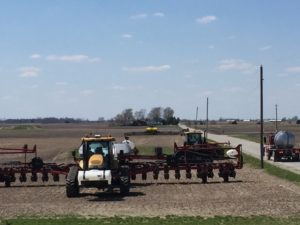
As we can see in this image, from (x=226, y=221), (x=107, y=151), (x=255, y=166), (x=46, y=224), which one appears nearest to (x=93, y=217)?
(x=46, y=224)

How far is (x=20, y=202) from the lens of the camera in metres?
23.2

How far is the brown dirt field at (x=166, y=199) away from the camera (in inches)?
782

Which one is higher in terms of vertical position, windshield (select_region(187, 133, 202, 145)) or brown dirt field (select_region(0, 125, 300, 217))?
windshield (select_region(187, 133, 202, 145))

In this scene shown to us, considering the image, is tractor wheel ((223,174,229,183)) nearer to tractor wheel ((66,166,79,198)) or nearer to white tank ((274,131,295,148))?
tractor wheel ((66,166,79,198))

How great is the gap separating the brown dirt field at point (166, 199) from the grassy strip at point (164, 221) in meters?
1.11

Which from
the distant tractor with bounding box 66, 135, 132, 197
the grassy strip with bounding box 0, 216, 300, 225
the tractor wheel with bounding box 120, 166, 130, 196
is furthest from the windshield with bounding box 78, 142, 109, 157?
the grassy strip with bounding box 0, 216, 300, 225

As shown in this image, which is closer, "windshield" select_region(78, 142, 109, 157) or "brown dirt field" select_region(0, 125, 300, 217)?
"brown dirt field" select_region(0, 125, 300, 217)

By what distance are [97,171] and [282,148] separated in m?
25.7

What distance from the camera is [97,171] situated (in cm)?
2417

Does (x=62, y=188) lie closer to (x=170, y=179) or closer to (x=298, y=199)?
(x=170, y=179)

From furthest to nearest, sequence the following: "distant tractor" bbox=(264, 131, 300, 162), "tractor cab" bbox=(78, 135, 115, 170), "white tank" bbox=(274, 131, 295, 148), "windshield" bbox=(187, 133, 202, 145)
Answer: "white tank" bbox=(274, 131, 295, 148) → "windshield" bbox=(187, 133, 202, 145) → "distant tractor" bbox=(264, 131, 300, 162) → "tractor cab" bbox=(78, 135, 115, 170)

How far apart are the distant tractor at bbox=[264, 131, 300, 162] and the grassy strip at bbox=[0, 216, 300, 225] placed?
91.3ft

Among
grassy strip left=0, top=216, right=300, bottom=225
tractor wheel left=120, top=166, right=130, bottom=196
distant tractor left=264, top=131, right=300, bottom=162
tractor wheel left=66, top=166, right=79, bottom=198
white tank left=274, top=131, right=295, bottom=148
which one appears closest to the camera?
grassy strip left=0, top=216, right=300, bottom=225

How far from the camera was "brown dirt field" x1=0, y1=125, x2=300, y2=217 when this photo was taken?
19875 mm
